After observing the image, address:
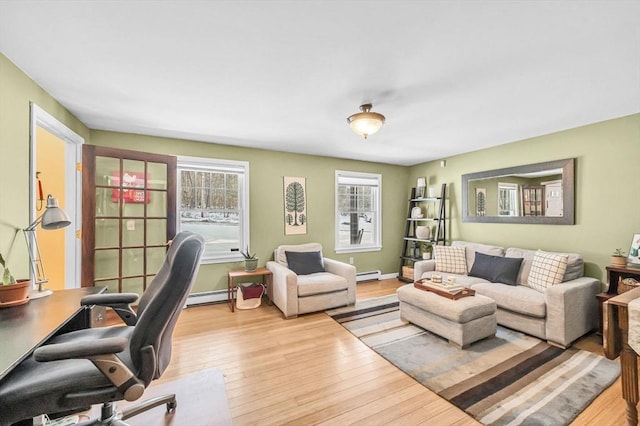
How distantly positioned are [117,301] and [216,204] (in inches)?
97.5

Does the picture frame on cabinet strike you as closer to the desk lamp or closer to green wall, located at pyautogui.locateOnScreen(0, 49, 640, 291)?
green wall, located at pyautogui.locateOnScreen(0, 49, 640, 291)

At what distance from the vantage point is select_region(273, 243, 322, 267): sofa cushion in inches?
162

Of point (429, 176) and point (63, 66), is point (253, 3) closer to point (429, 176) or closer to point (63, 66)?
point (63, 66)

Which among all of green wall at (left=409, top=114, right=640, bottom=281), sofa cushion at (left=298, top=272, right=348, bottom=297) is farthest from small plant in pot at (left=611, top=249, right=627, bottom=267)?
sofa cushion at (left=298, top=272, right=348, bottom=297)

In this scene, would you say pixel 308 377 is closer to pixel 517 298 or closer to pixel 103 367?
pixel 103 367

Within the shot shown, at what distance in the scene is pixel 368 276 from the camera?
17.1 ft

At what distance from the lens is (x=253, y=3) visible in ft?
4.46

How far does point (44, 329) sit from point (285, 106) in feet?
7.69

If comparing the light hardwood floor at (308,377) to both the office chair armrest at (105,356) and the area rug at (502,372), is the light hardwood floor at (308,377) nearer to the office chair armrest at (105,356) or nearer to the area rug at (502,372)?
the area rug at (502,372)

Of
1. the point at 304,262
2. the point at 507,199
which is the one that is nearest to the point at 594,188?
the point at 507,199

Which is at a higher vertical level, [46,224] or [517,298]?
[46,224]

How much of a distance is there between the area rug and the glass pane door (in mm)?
2707

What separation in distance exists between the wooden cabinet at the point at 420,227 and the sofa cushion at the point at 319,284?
79.3 inches

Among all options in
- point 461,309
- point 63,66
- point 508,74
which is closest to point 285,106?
point 63,66
